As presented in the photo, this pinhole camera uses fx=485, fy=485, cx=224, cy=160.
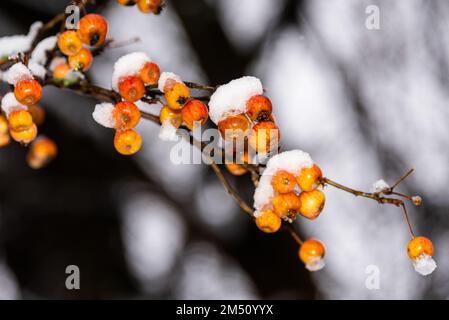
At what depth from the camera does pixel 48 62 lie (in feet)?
6.09

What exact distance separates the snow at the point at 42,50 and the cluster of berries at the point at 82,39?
0.15m

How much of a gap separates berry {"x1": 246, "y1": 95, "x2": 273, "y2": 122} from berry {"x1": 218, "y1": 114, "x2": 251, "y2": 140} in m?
0.03

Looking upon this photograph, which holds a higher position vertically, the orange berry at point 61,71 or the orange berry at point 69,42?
the orange berry at point 61,71

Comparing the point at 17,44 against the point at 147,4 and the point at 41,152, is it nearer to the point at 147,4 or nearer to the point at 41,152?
the point at 147,4

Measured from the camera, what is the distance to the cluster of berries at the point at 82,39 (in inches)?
65.6

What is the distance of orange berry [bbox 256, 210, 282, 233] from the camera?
1.60 metres

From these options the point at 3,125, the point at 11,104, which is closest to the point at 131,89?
the point at 11,104

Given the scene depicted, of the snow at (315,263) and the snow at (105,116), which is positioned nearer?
the snow at (105,116)

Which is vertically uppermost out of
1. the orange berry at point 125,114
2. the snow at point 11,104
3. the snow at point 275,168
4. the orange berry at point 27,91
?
the snow at point 11,104

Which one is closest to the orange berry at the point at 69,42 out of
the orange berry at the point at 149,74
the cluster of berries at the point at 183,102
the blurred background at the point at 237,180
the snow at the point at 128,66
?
the snow at the point at 128,66

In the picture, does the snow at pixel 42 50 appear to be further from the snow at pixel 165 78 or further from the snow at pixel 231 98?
the snow at pixel 231 98

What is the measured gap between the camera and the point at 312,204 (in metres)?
1.56

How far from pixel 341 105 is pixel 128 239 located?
103 inches

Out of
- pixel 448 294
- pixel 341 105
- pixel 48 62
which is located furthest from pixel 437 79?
pixel 48 62
